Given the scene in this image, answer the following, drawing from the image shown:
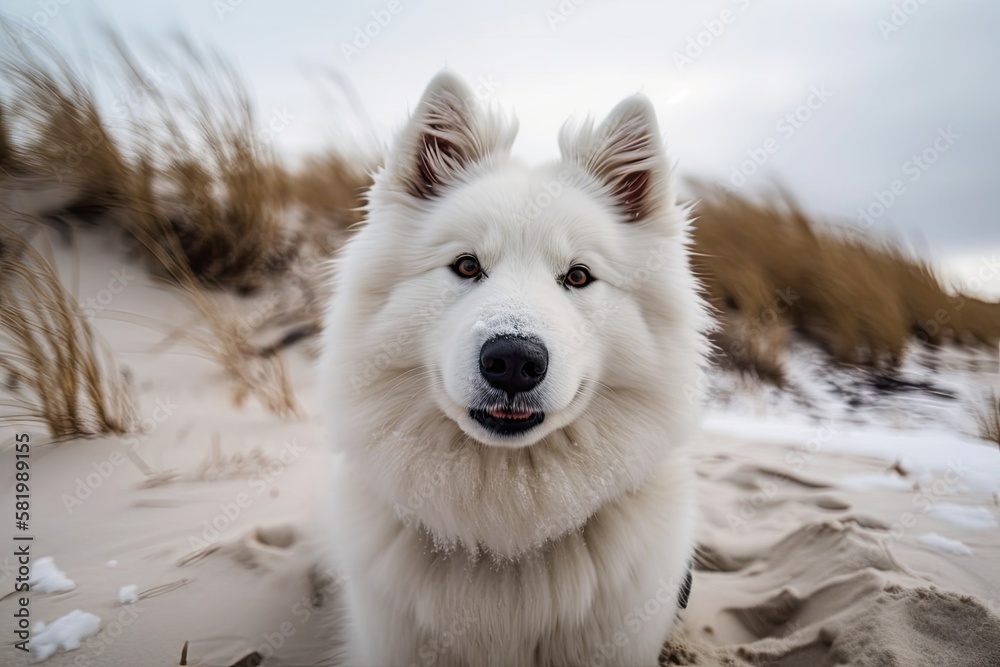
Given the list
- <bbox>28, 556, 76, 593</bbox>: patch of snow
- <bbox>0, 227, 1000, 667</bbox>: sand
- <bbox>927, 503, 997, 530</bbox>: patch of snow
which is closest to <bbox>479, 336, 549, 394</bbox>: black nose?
<bbox>0, 227, 1000, 667</bbox>: sand

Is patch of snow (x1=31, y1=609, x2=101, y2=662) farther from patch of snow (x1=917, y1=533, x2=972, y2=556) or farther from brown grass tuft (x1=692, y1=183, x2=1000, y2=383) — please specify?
brown grass tuft (x1=692, y1=183, x2=1000, y2=383)

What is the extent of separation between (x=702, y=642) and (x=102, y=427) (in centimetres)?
360

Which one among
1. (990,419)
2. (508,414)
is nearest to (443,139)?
(508,414)

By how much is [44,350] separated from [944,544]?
17.0 ft

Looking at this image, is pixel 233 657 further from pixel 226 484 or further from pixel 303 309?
pixel 303 309

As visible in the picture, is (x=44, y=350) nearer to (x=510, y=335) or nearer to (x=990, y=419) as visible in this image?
A: (x=510, y=335)

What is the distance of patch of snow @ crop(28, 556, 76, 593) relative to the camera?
235cm

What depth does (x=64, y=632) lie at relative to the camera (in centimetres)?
215

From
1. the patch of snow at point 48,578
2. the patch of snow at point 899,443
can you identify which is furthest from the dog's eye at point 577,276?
the patch of snow at point 899,443

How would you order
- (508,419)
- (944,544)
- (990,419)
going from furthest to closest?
(990,419) → (944,544) → (508,419)

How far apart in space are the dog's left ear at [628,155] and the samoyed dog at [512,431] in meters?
0.02

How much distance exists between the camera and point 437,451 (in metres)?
2.09

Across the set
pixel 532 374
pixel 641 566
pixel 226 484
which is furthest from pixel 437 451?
pixel 226 484

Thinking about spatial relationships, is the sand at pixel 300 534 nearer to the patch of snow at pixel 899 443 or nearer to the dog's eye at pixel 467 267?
the patch of snow at pixel 899 443
